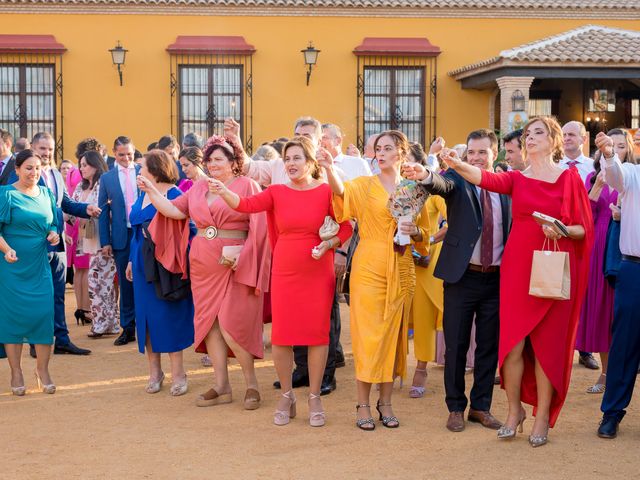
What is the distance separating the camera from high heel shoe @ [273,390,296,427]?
249 inches

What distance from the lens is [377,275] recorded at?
6.15m

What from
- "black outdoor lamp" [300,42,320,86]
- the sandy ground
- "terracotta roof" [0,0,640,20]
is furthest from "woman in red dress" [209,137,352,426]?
"terracotta roof" [0,0,640,20]

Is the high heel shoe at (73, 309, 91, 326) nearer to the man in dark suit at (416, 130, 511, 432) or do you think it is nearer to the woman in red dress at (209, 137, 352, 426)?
the woman in red dress at (209, 137, 352, 426)

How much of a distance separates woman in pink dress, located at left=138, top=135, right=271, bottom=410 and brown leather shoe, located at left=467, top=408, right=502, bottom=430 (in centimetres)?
153

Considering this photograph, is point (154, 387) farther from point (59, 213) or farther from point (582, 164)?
point (582, 164)

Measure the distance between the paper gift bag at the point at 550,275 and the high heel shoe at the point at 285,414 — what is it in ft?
5.91

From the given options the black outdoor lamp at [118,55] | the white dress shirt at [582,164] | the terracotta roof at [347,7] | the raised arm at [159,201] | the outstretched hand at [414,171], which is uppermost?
the terracotta roof at [347,7]

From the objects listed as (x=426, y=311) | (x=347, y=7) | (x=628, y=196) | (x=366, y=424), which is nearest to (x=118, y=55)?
(x=347, y=7)

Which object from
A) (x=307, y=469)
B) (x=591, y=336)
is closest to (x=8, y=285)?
(x=307, y=469)

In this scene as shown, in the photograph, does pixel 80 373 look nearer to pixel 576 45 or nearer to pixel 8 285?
pixel 8 285

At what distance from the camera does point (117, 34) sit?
20.2 metres

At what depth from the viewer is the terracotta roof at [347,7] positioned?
1998 cm

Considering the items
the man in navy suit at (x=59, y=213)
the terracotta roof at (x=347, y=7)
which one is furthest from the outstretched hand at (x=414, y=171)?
the terracotta roof at (x=347, y=7)

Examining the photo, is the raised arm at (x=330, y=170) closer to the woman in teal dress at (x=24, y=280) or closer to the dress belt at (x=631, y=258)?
the dress belt at (x=631, y=258)
